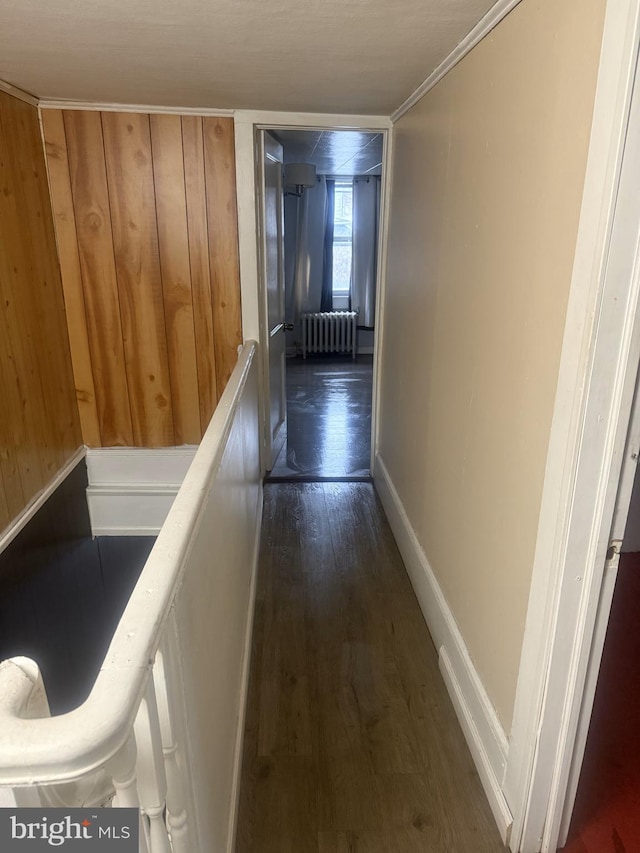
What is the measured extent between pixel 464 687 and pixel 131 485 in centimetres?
218

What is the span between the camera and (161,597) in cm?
79

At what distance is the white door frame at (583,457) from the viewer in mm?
957

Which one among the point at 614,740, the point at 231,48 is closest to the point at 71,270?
the point at 231,48

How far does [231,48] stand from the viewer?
1.80 metres

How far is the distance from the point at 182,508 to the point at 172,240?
7.50 ft

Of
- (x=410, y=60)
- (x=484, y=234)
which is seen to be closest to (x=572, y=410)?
(x=484, y=234)

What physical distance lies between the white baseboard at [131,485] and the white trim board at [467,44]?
210 centimetres

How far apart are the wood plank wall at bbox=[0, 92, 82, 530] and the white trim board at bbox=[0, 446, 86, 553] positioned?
3 centimetres

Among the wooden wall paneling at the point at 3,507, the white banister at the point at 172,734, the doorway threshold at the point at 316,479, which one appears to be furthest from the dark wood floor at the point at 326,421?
the white banister at the point at 172,734

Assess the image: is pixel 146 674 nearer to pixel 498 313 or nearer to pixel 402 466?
pixel 498 313

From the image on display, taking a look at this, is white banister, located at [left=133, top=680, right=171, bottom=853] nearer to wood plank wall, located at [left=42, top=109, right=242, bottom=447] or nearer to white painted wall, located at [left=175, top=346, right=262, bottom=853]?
white painted wall, located at [left=175, top=346, right=262, bottom=853]

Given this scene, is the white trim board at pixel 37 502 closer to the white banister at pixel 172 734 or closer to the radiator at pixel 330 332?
the white banister at pixel 172 734

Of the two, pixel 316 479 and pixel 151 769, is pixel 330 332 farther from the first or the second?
pixel 151 769

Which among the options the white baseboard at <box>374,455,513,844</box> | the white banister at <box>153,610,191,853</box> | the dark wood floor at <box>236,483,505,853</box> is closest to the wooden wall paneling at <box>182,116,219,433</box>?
the dark wood floor at <box>236,483,505,853</box>
